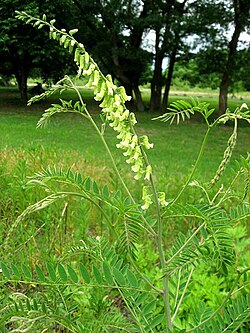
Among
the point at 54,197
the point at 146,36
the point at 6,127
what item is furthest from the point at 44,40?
the point at 54,197

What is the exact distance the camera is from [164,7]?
17547 mm

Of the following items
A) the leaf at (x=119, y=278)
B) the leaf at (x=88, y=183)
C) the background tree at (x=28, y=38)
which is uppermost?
the background tree at (x=28, y=38)

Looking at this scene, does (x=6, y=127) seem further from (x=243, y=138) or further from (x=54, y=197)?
(x=54, y=197)

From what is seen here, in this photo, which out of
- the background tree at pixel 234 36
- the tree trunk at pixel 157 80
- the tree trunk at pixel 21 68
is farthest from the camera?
the tree trunk at pixel 21 68

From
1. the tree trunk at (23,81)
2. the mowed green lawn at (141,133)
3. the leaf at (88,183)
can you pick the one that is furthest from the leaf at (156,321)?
the tree trunk at (23,81)

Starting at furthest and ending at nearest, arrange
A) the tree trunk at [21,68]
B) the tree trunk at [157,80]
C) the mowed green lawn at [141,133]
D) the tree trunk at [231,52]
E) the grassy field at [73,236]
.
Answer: the tree trunk at [21,68] < the tree trunk at [157,80] < the tree trunk at [231,52] < the mowed green lawn at [141,133] < the grassy field at [73,236]

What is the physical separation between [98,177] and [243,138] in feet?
34.3

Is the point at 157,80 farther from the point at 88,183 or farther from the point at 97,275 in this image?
the point at 97,275

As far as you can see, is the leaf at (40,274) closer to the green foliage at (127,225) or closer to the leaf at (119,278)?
the green foliage at (127,225)

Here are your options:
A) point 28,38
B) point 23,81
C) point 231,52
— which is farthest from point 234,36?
point 23,81

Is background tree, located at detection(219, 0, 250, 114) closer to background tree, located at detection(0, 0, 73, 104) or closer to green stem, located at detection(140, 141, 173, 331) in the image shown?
background tree, located at detection(0, 0, 73, 104)


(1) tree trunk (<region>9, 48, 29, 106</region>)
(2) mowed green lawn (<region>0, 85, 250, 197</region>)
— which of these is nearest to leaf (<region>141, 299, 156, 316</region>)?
(2) mowed green lawn (<region>0, 85, 250, 197</region>)

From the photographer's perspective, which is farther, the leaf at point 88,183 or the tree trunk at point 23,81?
the tree trunk at point 23,81

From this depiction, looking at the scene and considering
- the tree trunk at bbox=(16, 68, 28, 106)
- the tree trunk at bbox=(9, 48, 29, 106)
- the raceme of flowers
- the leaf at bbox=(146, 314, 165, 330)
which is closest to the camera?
the raceme of flowers
